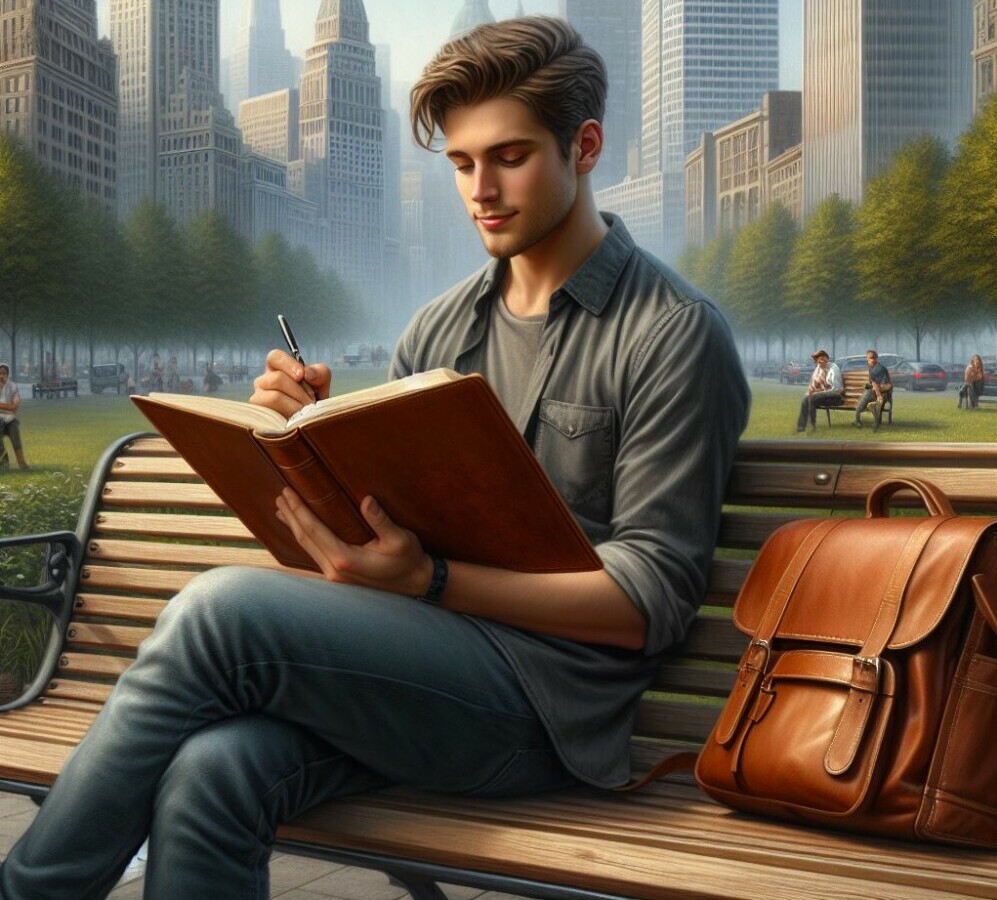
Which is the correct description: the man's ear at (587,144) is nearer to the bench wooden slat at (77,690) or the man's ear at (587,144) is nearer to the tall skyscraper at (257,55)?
the bench wooden slat at (77,690)

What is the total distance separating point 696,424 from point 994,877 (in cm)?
67

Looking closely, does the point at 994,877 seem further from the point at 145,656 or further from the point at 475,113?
the point at 475,113

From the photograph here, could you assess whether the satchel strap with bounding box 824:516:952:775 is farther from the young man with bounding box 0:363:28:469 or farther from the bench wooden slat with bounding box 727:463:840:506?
the young man with bounding box 0:363:28:469

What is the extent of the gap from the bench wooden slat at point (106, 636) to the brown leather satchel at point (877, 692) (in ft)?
4.57

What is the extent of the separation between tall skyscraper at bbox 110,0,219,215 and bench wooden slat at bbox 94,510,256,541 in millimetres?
16455

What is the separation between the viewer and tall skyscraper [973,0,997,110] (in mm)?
14836

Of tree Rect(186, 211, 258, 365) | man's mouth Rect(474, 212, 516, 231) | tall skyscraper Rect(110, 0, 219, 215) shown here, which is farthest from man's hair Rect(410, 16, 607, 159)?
tree Rect(186, 211, 258, 365)

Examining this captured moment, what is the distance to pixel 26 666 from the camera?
22.9 ft

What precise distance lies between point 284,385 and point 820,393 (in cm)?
1314

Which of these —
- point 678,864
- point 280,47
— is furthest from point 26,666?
point 280,47

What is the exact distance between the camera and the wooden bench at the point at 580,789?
1533 mm

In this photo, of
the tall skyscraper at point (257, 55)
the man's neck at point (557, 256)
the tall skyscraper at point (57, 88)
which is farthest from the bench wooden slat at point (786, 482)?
the tall skyscraper at point (257, 55)

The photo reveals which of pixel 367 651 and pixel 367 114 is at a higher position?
pixel 367 114

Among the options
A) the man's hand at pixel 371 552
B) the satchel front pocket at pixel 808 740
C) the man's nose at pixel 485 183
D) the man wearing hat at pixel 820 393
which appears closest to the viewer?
the satchel front pocket at pixel 808 740
